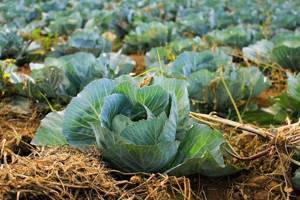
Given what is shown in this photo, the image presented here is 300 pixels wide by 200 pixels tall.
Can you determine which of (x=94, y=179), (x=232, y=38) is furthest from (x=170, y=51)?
(x=94, y=179)

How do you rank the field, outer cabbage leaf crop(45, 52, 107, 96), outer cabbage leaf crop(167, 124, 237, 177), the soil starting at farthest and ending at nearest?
outer cabbage leaf crop(45, 52, 107, 96)
outer cabbage leaf crop(167, 124, 237, 177)
the field
the soil

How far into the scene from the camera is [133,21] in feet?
25.3

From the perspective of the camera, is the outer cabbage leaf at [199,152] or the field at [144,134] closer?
the field at [144,134]

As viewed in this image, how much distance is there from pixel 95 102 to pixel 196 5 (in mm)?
7647

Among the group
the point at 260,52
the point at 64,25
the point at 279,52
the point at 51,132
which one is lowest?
the point at 64,25

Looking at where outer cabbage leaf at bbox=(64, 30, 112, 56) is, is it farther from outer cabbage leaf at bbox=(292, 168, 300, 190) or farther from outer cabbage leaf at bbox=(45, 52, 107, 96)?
outer cabbage leaf at bbox=(292, 168, 300, 190)

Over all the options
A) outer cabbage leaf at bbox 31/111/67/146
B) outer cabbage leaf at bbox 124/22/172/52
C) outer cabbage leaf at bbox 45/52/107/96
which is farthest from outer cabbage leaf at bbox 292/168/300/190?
outer cabbage leaf at bbox 124/22/172/52

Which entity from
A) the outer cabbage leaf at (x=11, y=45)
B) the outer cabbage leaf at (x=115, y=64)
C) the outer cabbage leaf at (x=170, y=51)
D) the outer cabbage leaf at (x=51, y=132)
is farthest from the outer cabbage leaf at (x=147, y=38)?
the outer cabbage leaf at (x=51, y=132)

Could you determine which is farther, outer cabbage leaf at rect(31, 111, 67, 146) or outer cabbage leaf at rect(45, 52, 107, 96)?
outer cabbage leaf at rect(45, 52, 107, 96)

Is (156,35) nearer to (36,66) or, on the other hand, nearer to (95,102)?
(36,66)

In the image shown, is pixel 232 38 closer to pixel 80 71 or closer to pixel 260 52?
pixel 260 52

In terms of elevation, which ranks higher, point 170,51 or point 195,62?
point 195,62

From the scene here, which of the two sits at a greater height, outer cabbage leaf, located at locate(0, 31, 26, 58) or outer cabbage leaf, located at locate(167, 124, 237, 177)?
outer cabbage leaf, located at locate(167, 124, 237, 177)

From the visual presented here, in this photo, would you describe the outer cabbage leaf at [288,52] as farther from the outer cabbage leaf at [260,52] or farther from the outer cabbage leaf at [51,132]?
the outer cabbage leaf at [51,132]
